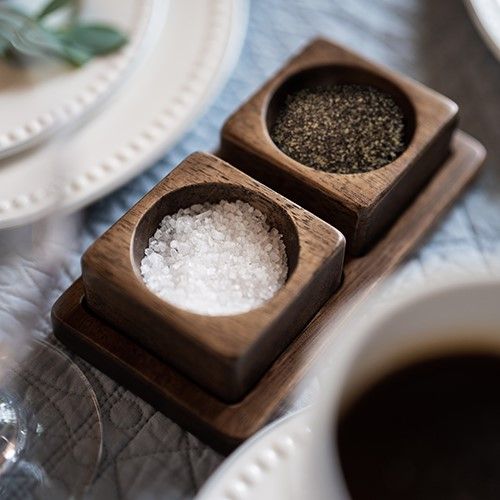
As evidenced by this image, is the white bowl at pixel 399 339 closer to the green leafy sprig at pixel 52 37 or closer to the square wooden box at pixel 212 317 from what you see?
the square wooden box at pixel 212 317

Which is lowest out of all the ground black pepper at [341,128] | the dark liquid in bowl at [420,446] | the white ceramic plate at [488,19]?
the ground black pepper at [341,128]

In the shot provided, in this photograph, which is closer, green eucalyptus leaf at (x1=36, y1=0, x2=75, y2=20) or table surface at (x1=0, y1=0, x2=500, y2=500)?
table surface at (x1=0, y1=0, x2=500, y2=500)

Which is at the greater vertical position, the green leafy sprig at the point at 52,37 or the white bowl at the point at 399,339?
the white bowl at the point at 399,339

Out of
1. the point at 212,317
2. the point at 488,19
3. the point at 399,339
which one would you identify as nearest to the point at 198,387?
the point at 212,317

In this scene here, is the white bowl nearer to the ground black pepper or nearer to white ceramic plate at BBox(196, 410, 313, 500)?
white ceramic plate at BBox(196, 410, 313, 500)

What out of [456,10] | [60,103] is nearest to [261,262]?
[60,103]

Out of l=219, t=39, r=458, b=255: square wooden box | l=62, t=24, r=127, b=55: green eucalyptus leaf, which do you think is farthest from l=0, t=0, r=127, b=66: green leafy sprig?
l=219, t=39, r=458, b=255: square wooden box

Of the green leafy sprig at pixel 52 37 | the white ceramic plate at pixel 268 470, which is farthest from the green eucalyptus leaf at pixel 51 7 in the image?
the white ceramic plate at pixel 268 470

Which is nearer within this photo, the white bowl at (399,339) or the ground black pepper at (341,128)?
the white bowl at (399,339)

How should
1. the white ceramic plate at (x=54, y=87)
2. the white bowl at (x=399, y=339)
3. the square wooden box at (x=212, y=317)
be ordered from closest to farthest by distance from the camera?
the white bowl at (x=399, y=339), the square wooden box at (x=212, y=317), the white ceramic plate at (x=54, y=87)
